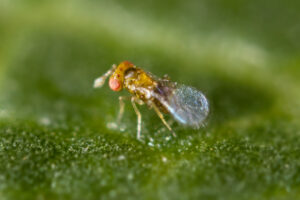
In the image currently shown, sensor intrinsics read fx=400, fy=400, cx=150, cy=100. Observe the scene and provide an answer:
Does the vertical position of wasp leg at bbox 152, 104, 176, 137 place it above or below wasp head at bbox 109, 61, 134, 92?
below

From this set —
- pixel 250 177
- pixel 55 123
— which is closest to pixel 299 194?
pixel 250 177

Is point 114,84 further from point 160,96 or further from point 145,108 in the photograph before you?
point 160,96

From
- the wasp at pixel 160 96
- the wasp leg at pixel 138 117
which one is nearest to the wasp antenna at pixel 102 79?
the wasp at pixel 160 96

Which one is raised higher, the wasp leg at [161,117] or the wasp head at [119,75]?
the wasp head at [119,75]

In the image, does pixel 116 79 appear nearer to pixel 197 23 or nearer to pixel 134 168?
pixel 134 168

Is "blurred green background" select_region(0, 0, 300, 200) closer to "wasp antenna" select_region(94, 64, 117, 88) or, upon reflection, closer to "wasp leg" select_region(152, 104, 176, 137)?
"wasp leg" select_region(152, 104, 176, 137)

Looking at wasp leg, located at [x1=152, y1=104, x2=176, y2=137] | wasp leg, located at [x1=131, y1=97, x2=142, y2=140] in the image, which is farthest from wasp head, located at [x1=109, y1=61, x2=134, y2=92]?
wasp leg, located at [x1=152, y1=104, x2=176, y2=137]

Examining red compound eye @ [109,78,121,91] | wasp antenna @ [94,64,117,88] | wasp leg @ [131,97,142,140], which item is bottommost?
wasp leg @ [131,97,142,140]

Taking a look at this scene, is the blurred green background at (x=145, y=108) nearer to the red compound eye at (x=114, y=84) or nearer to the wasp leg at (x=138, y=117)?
the wasp leg at (x=138, y=117)
